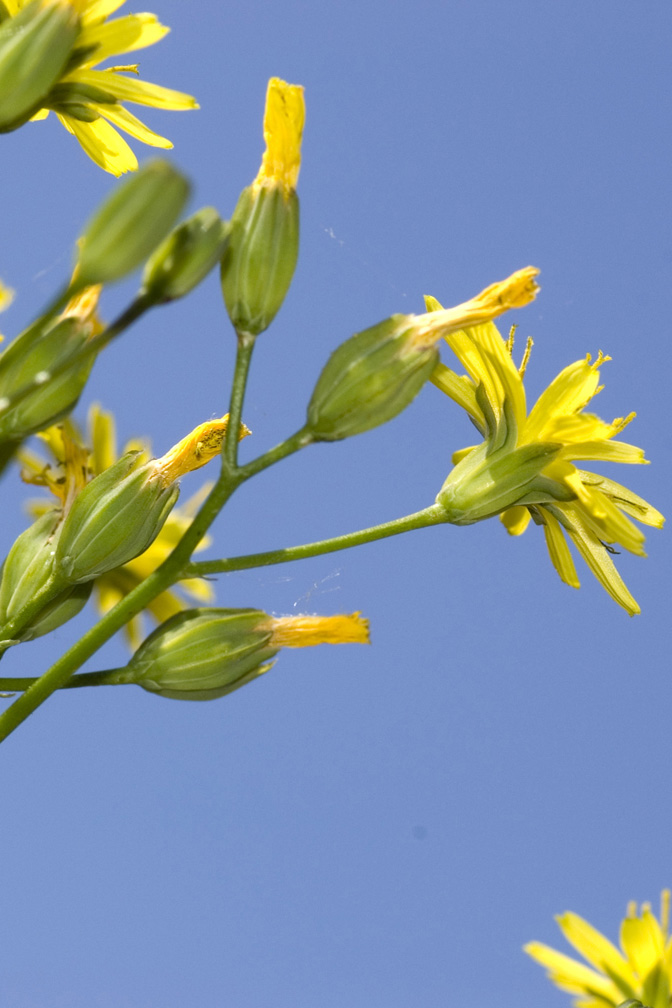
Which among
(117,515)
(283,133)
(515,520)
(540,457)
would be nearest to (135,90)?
(283,133)

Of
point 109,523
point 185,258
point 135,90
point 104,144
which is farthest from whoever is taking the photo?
point 104,144

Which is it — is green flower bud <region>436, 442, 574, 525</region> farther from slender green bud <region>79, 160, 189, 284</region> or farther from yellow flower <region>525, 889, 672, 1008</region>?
yellow flower <region>525, 889, 672, 1008</region>

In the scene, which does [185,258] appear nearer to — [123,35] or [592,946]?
[123,35]

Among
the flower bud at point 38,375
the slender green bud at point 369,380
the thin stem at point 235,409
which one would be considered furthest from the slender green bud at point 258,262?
the flower bud at point 38,375

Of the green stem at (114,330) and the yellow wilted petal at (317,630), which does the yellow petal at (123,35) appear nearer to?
the green stem at (114,330)

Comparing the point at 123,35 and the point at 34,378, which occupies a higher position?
the point at 123,35

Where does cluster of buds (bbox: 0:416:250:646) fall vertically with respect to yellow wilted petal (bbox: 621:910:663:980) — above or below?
below

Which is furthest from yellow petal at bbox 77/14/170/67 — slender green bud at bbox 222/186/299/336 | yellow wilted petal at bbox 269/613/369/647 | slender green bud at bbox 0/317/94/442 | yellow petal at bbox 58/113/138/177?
yellow wilted petal at bbox 269/613/369/647
